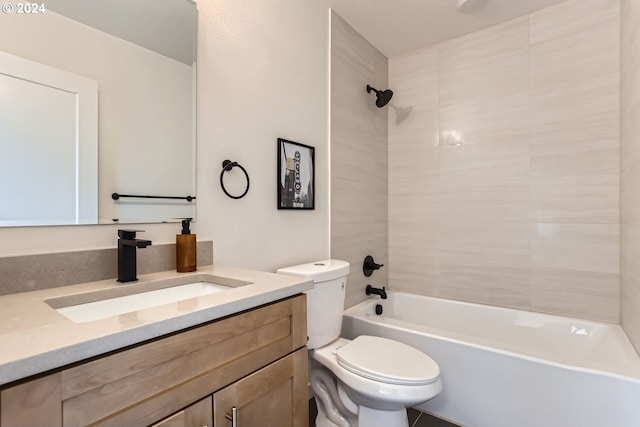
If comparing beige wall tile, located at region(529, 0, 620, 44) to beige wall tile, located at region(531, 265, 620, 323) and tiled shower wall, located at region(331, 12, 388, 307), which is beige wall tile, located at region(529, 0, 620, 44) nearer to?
tiled shower wall, located at region(331, 12, 388, 307)

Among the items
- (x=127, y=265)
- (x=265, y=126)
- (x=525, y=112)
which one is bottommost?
(x=127, y=265)

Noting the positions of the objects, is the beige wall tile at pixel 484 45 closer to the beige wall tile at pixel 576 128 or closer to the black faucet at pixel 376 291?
the beige wall tile at pixel 576 128

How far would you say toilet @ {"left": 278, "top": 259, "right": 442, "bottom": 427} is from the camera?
1292 mm

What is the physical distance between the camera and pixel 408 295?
8.09ft

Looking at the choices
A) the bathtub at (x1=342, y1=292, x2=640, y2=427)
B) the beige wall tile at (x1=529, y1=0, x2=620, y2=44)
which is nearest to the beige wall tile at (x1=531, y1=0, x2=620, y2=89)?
the beige wall tile at (x1=529, y1=0, x2=620, y2=44)

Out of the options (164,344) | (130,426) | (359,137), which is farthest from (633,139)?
(130,426)

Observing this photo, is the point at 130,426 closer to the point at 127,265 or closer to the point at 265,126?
the point at 127,265

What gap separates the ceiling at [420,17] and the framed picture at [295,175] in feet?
3.24

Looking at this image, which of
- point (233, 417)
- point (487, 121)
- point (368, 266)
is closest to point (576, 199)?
point (487, 121)

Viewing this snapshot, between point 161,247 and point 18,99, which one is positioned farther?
point 161,247

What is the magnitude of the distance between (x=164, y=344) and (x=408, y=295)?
208 centimetres

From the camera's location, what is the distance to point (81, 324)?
63 cm

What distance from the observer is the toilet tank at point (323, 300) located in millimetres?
1533

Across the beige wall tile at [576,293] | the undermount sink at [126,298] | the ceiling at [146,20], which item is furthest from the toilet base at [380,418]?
the ceiling at [146,20]
